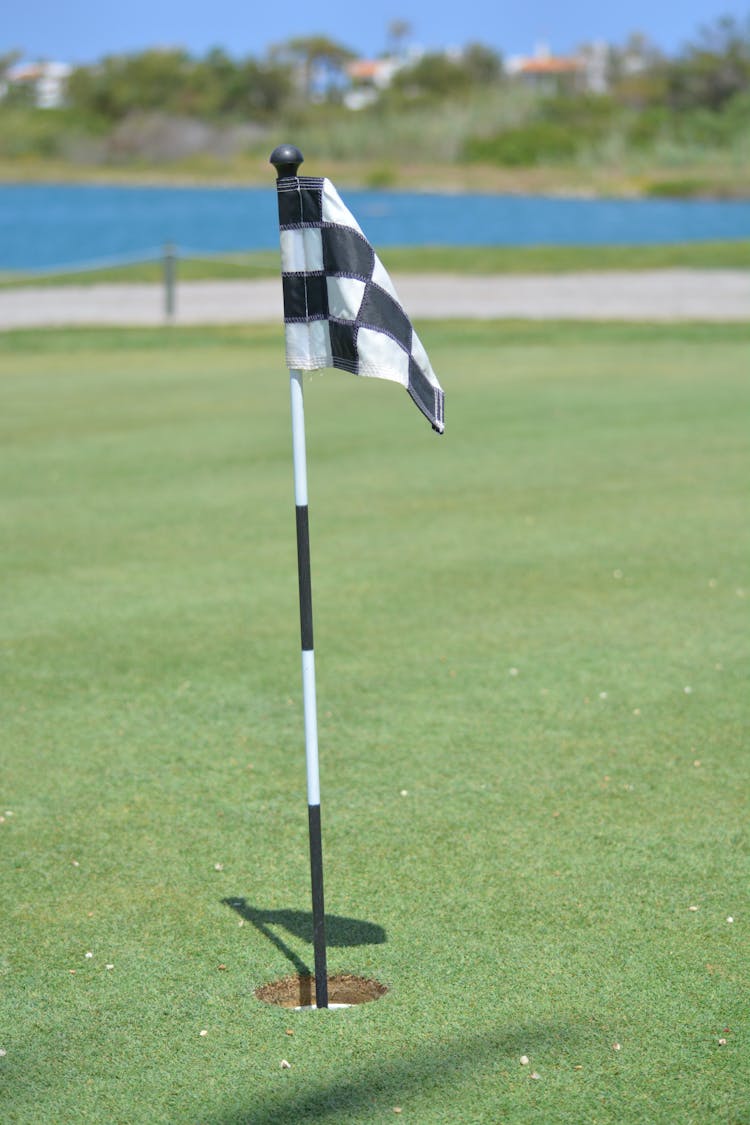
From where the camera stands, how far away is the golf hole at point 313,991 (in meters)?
4.05

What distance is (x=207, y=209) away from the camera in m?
68.0

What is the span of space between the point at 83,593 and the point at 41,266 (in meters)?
34.6

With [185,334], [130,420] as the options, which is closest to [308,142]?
[185,334]

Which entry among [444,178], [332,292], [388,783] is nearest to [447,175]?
[444,178]

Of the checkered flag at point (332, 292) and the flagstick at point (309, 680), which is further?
the flagstick at point (309, 680)

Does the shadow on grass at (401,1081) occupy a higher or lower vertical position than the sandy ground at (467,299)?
lower

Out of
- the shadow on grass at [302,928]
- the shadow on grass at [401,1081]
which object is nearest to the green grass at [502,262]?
the shadow on grass at [302,928]

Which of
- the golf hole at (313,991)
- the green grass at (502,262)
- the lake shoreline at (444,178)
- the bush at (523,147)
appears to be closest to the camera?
the golf hole at (313,991)

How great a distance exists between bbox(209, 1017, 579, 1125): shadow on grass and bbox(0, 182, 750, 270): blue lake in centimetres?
3923

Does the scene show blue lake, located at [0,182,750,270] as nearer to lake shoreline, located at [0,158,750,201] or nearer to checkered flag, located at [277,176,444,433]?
lake shoreline, located at [0,158,750,201]

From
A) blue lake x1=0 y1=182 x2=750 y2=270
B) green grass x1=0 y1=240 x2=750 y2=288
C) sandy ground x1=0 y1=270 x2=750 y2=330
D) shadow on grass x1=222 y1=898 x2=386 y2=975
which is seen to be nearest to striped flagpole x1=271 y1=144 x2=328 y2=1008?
shadow on grass x1=222 y1=898 x2=386 y2=975

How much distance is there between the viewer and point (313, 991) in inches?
162

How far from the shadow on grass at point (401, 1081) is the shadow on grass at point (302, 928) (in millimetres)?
624

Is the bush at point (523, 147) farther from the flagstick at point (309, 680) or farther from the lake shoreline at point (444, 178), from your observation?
the flagstick at point (309, 680)
